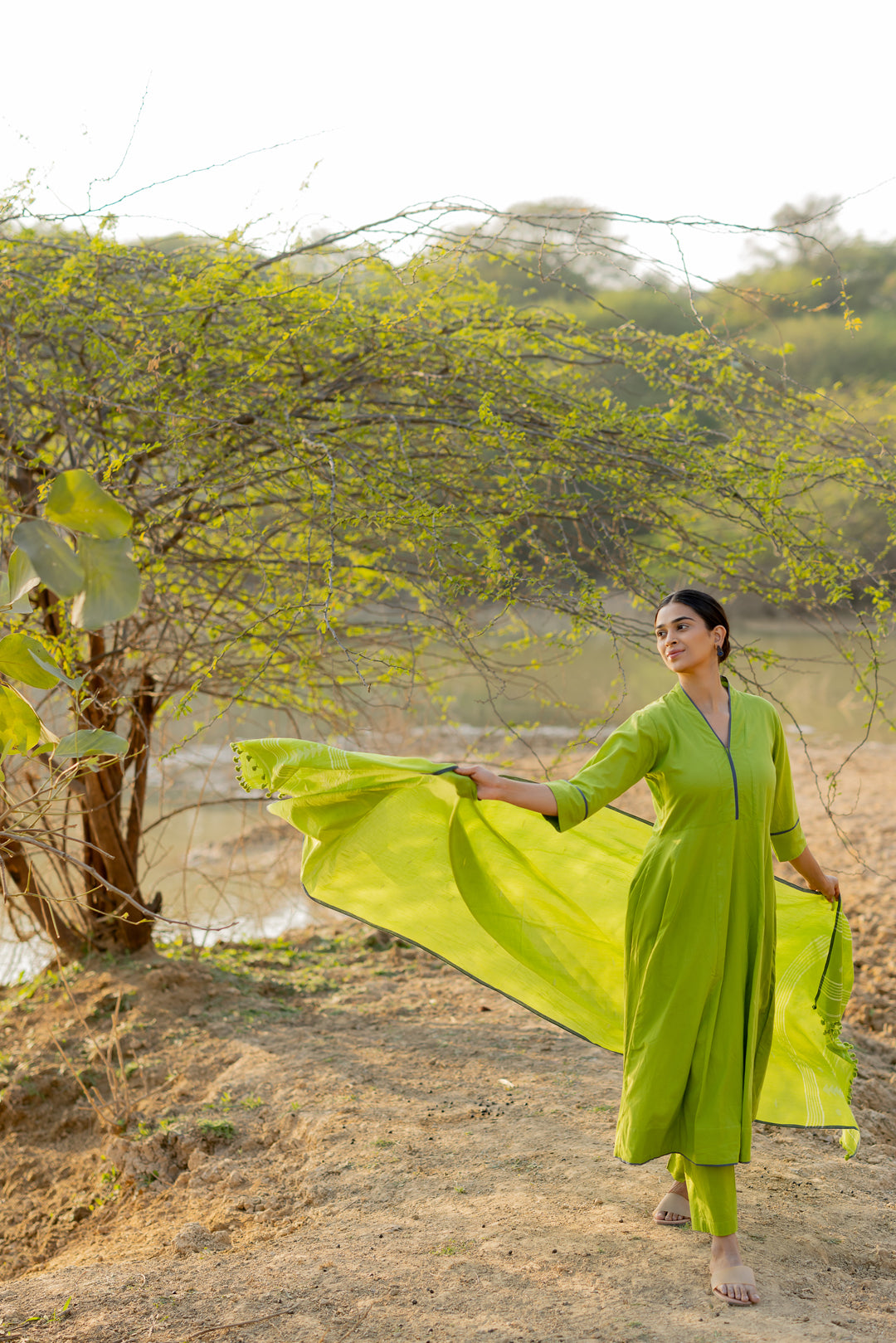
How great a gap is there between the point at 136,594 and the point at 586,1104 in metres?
3.04

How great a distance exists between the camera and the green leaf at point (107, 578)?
1.25 m

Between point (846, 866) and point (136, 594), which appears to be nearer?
point (136, 594)

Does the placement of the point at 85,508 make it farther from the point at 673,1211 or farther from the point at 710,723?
the point at 673,1211

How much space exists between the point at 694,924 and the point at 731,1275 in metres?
0.84

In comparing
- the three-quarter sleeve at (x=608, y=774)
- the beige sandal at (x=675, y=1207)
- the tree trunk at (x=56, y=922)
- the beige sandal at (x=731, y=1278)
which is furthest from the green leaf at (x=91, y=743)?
the tree trunk at (x=56, y=922)

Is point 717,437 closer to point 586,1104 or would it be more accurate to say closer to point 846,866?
point 586,1104

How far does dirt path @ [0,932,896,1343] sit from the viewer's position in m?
2.54

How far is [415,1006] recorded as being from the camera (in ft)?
16.0

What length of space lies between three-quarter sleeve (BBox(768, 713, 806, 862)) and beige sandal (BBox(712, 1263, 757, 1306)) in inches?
41.3

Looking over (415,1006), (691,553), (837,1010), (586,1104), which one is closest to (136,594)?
(837,1010)

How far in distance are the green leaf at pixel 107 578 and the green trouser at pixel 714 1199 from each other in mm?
2151

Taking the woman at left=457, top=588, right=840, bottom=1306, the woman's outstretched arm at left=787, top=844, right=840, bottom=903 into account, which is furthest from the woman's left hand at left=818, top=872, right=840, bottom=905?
the woman at left=457, top=588, right=840, bottom=1306

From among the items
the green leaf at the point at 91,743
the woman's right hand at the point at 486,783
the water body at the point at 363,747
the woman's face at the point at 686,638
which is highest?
the green leaf at the point at 91,743

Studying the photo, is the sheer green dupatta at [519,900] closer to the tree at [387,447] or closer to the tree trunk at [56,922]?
the tree at [387,447]
